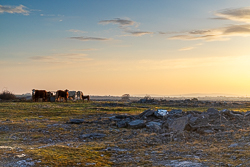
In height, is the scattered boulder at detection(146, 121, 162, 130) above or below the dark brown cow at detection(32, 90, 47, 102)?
below

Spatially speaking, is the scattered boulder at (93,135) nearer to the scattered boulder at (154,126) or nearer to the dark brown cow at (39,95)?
the scattered boulder at (154,126)

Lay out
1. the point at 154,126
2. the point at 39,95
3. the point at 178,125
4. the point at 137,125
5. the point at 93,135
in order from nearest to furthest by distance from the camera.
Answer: the point at 93,135 → the point at 178,125 → the point at 154,126 → the point at 137,125 → the point at 39,95

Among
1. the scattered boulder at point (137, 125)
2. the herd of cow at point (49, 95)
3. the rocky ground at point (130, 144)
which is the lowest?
the rocky ground at point (130, 144)

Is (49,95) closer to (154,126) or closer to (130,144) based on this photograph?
(154,126)

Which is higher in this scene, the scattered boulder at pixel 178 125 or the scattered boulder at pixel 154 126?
the scattered boulder at pixel 178 125

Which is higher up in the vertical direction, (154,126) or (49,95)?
(49,95)

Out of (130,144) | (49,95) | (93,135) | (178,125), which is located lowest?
(130,144)

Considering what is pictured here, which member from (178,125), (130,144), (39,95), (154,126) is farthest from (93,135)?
(39,95)

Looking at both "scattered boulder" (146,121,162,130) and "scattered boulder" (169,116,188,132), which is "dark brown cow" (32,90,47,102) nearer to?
"scattered boulder" (146,121,162,130)

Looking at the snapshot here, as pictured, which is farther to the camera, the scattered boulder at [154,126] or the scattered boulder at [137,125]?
the scattered boulder at [137,125]

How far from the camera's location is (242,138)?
15.7 m

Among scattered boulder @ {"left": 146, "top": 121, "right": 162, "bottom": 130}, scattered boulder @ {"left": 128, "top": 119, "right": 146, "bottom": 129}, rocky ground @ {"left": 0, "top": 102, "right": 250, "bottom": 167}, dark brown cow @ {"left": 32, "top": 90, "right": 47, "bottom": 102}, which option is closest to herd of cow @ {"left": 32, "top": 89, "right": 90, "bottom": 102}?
dark brown cow @ {"left": 32, "top": 90, "right": 47, "bottom": 102}

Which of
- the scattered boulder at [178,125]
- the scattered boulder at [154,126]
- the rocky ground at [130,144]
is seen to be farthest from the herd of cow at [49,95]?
the scattered boulder at [178,125]

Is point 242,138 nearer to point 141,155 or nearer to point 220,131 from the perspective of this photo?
point 220,131
